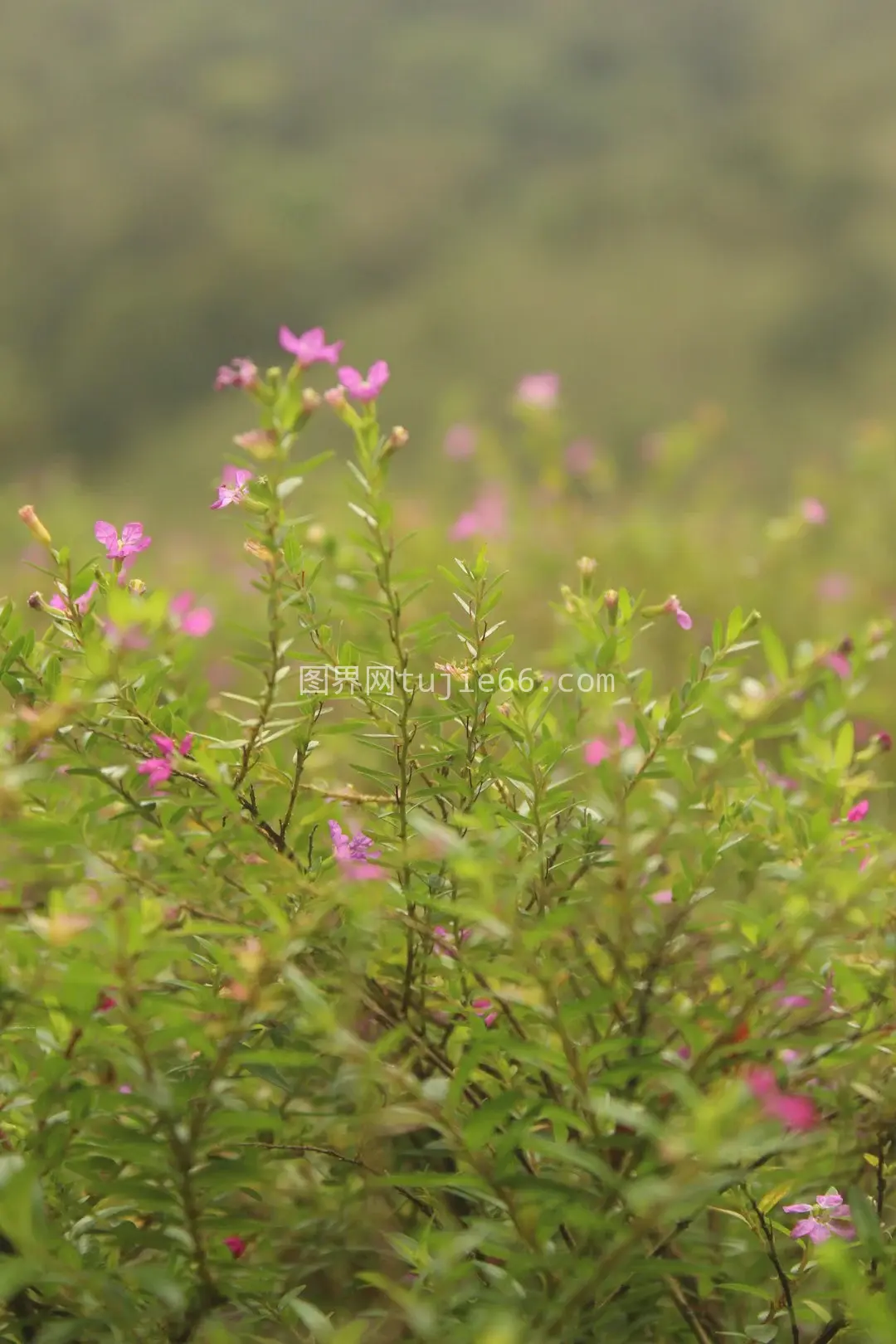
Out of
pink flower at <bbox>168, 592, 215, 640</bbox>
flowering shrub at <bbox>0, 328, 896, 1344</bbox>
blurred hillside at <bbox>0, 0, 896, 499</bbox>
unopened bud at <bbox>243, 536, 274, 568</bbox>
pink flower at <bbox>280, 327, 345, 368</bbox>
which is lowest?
flowering shrub at <bbox>0, 328, 896, 1344</bbox>

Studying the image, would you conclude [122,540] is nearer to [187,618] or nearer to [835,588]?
[187,618]

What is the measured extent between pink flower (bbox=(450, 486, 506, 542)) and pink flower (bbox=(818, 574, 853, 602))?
70 centimetres

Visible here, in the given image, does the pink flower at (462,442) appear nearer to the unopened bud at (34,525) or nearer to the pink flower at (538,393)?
the pink flower at (538,393)

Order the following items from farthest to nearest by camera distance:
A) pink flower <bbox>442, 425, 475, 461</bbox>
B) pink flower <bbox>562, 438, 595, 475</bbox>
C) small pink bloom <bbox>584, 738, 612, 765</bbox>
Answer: pink flower <bbox>442, 425, 475, 461</bbox> → pink flower <bbox>562, 438, 595, 475</bbox> → small pink bloom <bbox>584, 738, 612, 765</bbox>

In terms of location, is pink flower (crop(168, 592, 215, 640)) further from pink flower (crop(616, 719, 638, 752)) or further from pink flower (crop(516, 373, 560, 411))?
pink flower (crop(516, 373, 560, 411))

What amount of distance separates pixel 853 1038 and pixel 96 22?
9430mm

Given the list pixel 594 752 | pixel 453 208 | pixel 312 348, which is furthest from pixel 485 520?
pixel 453 208

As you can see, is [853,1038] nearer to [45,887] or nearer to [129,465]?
[45,887]

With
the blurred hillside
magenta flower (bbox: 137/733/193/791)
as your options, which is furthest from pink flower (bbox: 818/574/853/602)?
the blurred hillside

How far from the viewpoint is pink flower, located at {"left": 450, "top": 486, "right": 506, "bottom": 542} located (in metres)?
2.24

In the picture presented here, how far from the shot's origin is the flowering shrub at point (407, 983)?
1.61 feet

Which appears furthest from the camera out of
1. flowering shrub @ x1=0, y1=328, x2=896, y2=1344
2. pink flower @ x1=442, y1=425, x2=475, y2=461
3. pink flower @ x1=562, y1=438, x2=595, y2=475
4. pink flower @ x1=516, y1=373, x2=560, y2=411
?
pink flower @ x1=442, y1=425, x2=475, y2=461

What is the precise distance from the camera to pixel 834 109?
733cm

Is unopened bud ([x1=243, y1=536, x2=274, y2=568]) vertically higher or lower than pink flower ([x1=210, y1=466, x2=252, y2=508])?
lower
